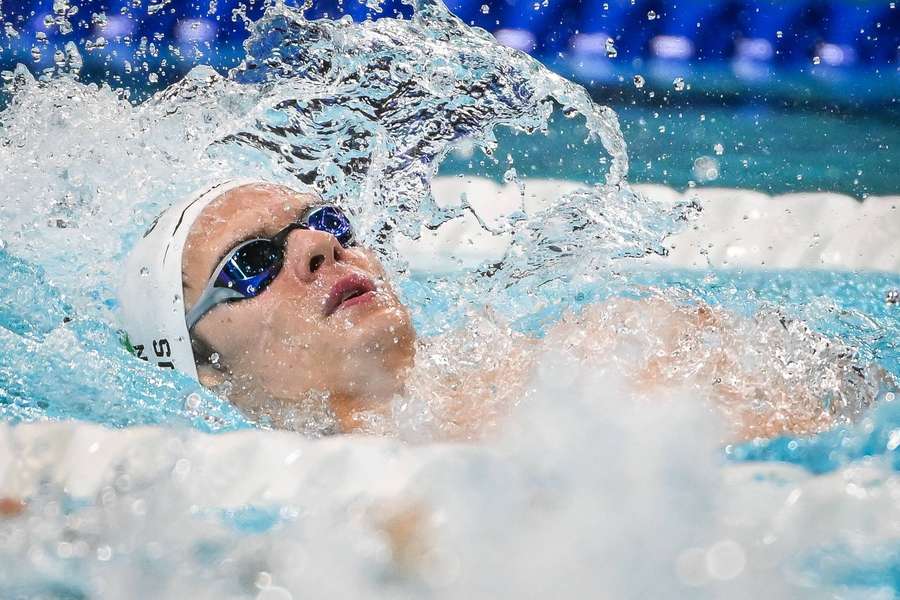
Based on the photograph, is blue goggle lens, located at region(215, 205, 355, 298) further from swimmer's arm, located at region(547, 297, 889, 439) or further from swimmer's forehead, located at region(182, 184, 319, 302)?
swimmer's arm, located at region(547, 297, 889, 439)

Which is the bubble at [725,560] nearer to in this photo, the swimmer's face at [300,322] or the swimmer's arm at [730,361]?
the swimmer's arm at [730,361]

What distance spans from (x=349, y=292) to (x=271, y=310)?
0.43ft

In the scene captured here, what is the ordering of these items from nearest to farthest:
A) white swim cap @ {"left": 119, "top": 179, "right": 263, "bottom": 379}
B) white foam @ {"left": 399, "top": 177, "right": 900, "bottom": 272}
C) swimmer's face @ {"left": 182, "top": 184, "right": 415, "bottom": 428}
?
swimmer's face @ {"left": 182, "top": 184, "right": 415, "bottom": 428} → white swim cap @ {"left": 119, "top": 179, "right": 263, "bottom": 379} → white foam @ {"left": 399, "top": 177, "right": 900, "bottom": 272}

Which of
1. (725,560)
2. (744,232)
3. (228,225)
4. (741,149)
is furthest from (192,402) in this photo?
(741,149)

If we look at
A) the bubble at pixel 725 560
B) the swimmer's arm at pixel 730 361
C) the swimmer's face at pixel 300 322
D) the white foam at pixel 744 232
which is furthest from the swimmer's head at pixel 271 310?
the white foam at pixel 744 232

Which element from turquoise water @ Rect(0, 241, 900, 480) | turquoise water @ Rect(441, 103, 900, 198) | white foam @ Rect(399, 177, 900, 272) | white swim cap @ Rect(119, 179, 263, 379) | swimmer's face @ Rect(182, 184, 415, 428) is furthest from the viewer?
turquoise water @ Rect(441, 103, 900, 198)

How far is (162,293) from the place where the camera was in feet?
5.46

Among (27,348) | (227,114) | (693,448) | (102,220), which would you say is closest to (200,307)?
(27,348)

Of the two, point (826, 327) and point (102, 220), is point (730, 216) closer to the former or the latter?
point (826, 327)

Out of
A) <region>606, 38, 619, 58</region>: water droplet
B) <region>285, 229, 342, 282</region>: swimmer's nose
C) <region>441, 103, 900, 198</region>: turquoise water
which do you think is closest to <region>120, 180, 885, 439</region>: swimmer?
<region>285, 229, 342, 282</region>: swimmer's nose

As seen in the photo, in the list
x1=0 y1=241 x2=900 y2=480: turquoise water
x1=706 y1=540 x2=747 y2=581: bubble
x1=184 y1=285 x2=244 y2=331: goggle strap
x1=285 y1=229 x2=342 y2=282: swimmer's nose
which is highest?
x1=706 y1=540 x2=747 y2=581: bubble

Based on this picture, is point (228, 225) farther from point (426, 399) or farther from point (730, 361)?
point (730, 361)

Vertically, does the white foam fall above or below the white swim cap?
below

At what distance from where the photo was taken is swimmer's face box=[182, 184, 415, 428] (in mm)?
1554
